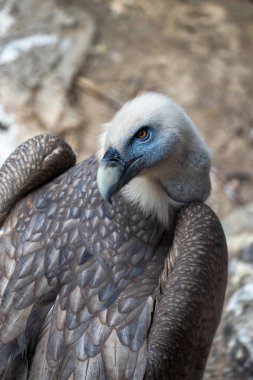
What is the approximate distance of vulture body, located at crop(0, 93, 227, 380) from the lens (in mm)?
3615

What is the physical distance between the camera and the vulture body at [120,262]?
362cm

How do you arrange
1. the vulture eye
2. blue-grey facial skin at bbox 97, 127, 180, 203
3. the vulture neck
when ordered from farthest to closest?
the vulture neck < the vulture eye < blue-grey facial skin at bbox 97, 127, 180, 203

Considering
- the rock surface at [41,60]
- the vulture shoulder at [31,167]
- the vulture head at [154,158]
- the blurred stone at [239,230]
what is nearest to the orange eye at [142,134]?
the vulture head at [154,158]

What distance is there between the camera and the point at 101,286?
3.81 meters

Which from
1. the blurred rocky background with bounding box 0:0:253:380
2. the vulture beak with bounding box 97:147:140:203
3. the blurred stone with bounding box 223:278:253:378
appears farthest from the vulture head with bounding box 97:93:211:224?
the blurred rocky background with bounding box 0:0:253:380

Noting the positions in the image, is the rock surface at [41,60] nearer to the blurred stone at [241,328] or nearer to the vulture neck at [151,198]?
the blurred stone at [241,328]

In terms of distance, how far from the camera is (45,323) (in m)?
3.78

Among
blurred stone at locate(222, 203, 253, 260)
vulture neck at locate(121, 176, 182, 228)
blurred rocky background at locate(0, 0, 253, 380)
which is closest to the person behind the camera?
vulture neck at locate(121, 176, 182, 228)

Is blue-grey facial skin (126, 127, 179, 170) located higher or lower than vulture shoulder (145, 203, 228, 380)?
higher

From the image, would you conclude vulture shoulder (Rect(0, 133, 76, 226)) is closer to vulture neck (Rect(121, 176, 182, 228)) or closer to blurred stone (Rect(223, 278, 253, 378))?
vulture neck (Rect(121, 176, 182, 228))

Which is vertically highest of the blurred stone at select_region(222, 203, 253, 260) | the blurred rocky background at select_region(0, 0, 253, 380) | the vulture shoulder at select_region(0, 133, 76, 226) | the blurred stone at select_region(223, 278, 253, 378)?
the vulture shoulder at select_region(0, 133, 76, 226)

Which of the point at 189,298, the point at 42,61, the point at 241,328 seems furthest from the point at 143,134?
the point at 42,61

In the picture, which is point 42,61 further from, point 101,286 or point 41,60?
point 101,286

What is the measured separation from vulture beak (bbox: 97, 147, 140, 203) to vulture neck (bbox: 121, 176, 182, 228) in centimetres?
29
